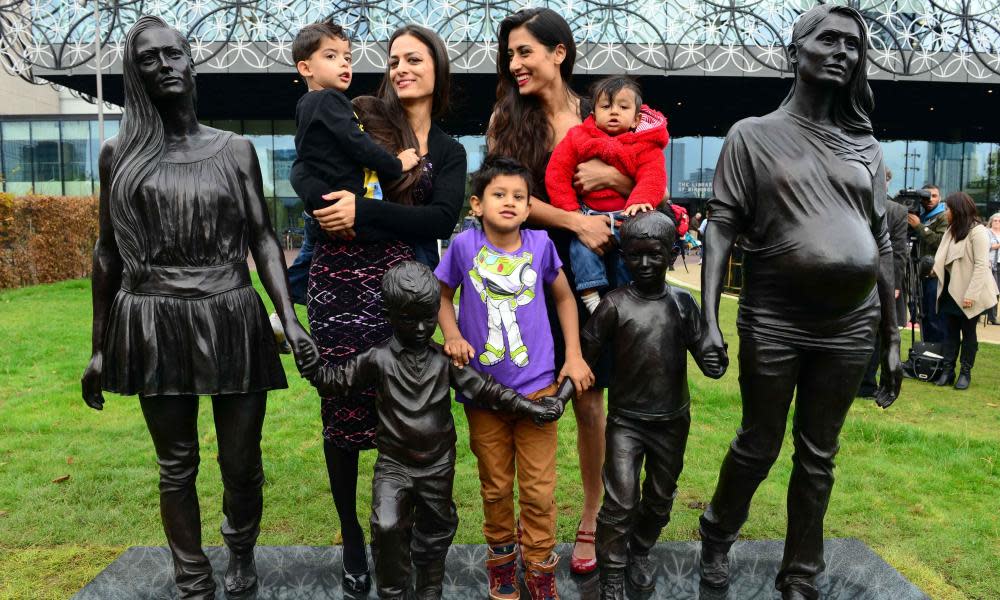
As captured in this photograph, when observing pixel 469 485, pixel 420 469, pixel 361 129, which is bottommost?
pixel 469 485

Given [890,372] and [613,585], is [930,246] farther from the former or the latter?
[613,585]

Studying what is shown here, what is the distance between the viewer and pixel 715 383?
765 centimetres

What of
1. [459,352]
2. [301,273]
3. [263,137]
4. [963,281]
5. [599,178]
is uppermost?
[263,137]

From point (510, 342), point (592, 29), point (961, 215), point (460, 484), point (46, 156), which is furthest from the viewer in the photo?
point (46, 156)

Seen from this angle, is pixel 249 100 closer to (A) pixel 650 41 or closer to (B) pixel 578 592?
(A) pixel 650 41

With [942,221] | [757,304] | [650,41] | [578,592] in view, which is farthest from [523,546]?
[650,41]

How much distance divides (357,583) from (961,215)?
23.4 ft

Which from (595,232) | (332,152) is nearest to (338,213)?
(332,152)

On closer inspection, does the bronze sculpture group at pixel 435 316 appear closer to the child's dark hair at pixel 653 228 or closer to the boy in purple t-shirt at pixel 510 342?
the child's dark hair at pixel 653 228

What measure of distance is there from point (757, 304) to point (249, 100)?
2161 cm

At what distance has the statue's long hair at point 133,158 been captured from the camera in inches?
104

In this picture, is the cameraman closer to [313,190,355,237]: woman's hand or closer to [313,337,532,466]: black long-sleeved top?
[313,337,532,466]: black long-sleeved top

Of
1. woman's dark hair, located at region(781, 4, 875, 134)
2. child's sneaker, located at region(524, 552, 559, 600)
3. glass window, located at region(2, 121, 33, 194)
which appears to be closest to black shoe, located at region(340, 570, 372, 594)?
child's sneaker, located at region(524, 552, 559, 600)

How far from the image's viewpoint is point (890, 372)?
2932 millimetres
